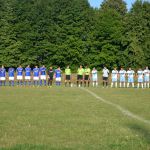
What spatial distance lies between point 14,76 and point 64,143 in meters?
30.4

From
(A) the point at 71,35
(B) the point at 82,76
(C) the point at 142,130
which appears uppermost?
(A) the point at 71,35

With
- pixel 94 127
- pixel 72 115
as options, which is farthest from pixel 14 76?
pixel 94 127

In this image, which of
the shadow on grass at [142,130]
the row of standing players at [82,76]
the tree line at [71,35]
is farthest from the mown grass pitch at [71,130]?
the tree line at [71,35]

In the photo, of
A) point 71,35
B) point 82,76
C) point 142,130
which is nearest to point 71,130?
point 142,130

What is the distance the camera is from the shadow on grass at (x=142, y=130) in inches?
408

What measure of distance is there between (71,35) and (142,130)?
5338 cm

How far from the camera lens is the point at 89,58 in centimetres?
6384

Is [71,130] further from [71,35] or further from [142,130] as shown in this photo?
[71,35]

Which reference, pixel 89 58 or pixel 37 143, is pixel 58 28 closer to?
pixel 89 58

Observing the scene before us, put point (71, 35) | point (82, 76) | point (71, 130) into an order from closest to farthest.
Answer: point (71, 130) → point (82, 76) → point (71, 35)

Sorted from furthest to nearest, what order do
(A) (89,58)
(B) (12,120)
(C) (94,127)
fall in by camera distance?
(A) (89,58) → (B) (12,120) → (C) (94,127)

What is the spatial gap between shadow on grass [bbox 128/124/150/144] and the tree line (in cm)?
5007

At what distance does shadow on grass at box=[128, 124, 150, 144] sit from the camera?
10367mm

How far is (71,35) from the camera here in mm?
64438
